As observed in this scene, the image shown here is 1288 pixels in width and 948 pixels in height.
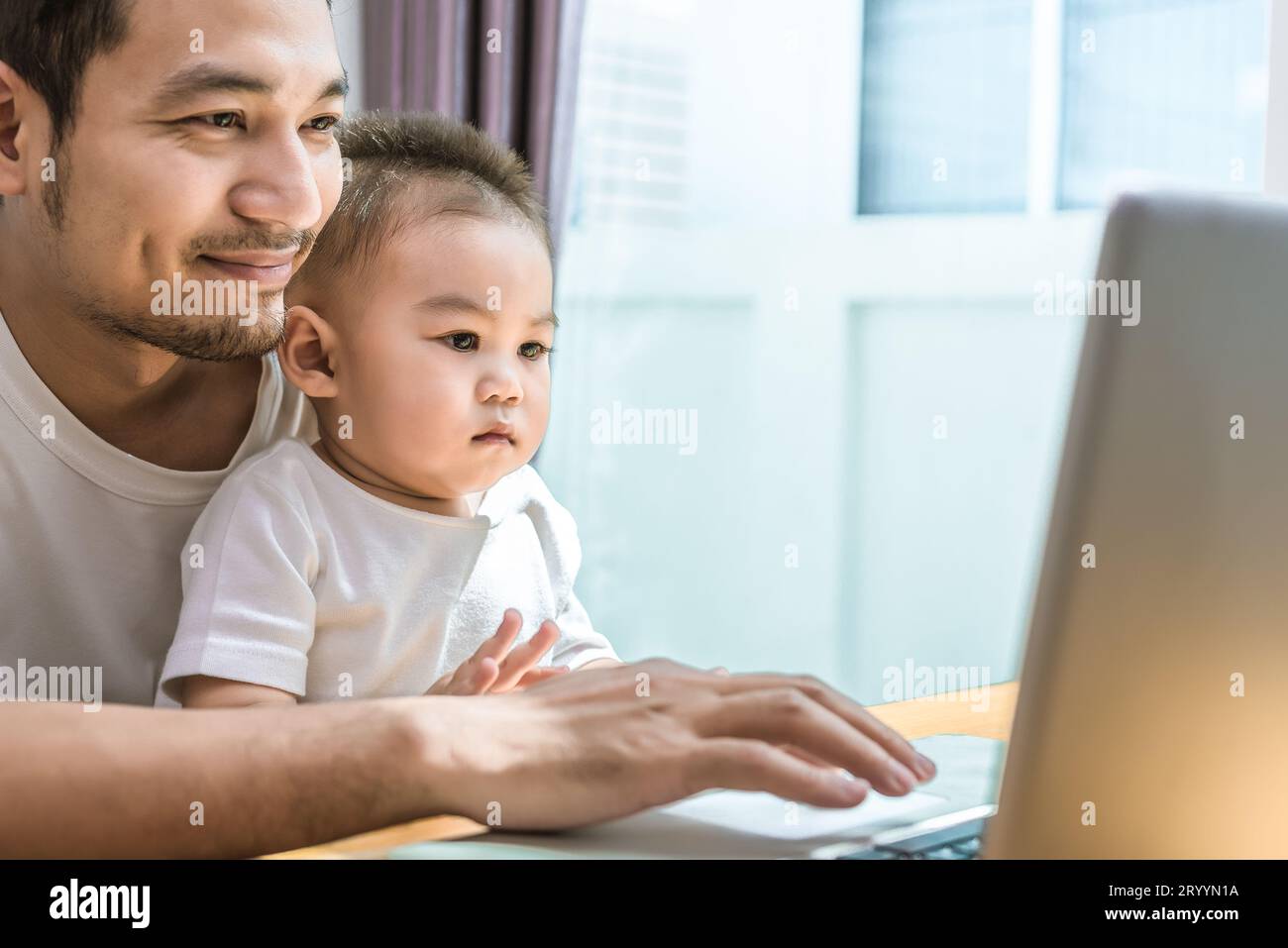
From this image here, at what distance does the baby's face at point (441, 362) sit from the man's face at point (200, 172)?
8 cm

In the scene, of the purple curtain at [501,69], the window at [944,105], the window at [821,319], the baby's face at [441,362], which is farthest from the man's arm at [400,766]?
the purple curtain at [501,69]

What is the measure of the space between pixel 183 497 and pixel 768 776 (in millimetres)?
681

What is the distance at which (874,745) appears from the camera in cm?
71

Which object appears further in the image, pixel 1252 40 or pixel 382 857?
pixel 1252 40

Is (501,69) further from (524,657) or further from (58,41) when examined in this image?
(524,657)

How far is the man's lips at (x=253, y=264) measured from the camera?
3.63ft

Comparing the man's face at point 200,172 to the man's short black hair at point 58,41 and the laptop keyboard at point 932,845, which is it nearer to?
the man's short black hair at point 58,41

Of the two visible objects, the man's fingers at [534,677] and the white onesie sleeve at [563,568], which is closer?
the man's fingers at [534,677]

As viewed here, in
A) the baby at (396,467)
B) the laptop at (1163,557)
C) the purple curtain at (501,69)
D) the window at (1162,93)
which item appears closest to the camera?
the laptop at (1163,557)

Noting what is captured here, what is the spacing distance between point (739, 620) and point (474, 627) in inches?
79.1

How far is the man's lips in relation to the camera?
3.63 feet

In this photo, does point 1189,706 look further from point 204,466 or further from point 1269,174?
point 1269,174

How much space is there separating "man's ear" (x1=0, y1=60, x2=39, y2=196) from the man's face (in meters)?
0.03

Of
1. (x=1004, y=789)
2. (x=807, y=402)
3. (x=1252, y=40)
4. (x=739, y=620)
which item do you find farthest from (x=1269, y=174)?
(x=1004, y=789)
